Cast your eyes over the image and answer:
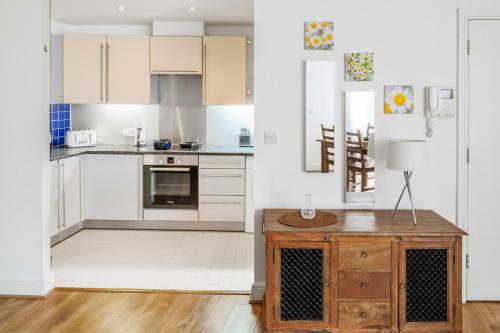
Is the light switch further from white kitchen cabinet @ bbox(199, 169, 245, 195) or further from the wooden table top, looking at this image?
white kitchen cabinet @ bbox(199, 169, 245, 195)

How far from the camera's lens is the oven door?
6.57 m

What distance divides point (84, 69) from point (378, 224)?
4421mm

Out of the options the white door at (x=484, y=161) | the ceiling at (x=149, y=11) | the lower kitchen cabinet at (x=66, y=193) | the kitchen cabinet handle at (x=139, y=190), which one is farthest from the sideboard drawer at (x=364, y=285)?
the kitchen cabinet handle at (x=139, y=190)

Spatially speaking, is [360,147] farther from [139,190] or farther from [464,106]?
[139,190]

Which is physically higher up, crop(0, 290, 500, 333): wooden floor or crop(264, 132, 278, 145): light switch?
crop(264, 132, 278, 145): light switch

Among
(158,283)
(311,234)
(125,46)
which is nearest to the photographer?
(311,234)

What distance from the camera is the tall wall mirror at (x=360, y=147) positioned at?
4195 mm

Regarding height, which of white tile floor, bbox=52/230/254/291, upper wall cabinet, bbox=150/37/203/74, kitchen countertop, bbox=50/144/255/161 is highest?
upper wall cabinet, bbox=150/37/203/74

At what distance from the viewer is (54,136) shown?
6.90 metres

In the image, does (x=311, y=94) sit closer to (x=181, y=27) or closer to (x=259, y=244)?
(x=259, y=244)

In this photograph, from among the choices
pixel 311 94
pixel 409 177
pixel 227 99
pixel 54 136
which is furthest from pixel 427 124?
pixel 54 136

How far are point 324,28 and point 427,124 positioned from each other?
1037 millimetres

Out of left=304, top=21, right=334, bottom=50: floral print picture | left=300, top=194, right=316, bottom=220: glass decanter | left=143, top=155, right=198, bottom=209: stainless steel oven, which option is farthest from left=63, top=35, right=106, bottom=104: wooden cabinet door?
left=300, top=194, right=316, bottom=220: glass decanter

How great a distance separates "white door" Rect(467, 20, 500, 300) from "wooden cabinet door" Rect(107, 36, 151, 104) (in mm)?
3877
